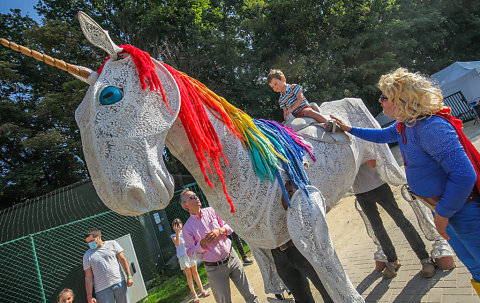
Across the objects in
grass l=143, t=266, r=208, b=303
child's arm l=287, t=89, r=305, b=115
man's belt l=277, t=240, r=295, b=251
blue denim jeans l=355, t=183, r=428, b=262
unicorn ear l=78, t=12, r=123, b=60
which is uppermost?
unicorn ear l=78, t=12, r=123, b=60

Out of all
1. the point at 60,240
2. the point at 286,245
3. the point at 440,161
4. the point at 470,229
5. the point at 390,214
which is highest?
the point at 60,240

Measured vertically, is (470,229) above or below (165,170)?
below

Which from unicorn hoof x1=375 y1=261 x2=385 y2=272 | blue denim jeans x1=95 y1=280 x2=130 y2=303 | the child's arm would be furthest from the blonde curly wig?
blue denim jeans x1=95 y1=280 x2=130 y2=303

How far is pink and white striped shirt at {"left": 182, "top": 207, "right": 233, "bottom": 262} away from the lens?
11.5ft

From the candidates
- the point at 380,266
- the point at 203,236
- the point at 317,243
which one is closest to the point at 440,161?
the point at 317,243

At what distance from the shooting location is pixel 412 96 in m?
1.56

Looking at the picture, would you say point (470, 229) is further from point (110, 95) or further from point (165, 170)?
point (110, 95)

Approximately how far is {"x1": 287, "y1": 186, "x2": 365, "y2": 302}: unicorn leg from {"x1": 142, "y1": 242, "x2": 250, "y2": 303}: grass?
15.3 feet

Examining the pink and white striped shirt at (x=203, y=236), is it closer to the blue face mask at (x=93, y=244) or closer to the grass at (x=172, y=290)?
the blue face mask at (x=93, y=244)

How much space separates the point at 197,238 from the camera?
362 centimetres

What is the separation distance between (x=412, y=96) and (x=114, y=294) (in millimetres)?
4941

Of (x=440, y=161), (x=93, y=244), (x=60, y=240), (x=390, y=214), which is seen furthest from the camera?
(x=60, y=240)

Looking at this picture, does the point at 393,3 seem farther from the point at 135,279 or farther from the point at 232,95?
the point at 135,279

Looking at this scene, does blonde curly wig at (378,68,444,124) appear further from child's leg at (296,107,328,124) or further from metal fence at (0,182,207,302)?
metal fence at (0,182,207,302)
